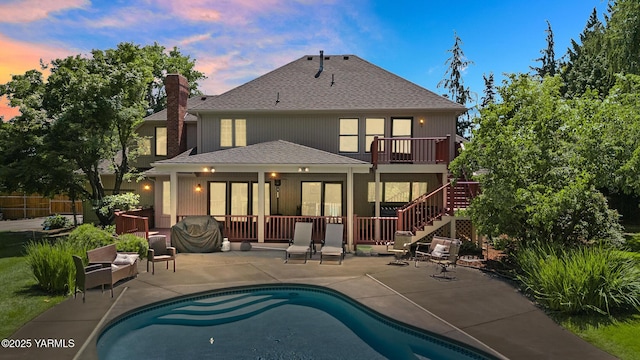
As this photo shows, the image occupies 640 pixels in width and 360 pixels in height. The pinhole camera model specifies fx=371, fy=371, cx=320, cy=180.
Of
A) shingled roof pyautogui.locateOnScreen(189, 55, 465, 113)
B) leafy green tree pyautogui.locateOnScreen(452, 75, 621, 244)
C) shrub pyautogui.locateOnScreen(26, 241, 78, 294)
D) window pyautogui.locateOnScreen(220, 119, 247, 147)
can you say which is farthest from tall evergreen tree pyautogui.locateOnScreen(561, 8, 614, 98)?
shrub pyautogui.locateOnScreen(26, 241, 78, 294)

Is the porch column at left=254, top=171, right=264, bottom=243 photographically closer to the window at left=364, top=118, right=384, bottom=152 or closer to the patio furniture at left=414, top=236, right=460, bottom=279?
the window at left=364, top=118, right=384, bottom=152

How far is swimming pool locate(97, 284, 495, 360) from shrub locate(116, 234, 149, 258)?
4.51 metres

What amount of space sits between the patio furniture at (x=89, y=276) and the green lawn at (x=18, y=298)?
58 cm

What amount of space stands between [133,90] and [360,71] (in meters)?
11.7

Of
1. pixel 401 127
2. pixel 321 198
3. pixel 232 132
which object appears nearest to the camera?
pixel 401 127

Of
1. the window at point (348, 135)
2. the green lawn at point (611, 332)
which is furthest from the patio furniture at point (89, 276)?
the window at point (348, 135)

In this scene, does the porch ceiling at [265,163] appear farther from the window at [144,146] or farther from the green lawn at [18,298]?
the window at [144,146]

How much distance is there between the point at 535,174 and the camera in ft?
36.8

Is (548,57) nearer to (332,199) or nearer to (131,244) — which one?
(332,199)

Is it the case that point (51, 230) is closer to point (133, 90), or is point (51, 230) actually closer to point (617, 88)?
point (133, 90)

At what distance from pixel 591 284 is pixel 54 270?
40.9 feet

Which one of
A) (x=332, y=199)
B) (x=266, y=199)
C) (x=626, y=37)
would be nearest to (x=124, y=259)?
(x=266, y=199)

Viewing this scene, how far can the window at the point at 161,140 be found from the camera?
21.8 m

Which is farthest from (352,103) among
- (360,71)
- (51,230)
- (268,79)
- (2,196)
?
(2,196)
